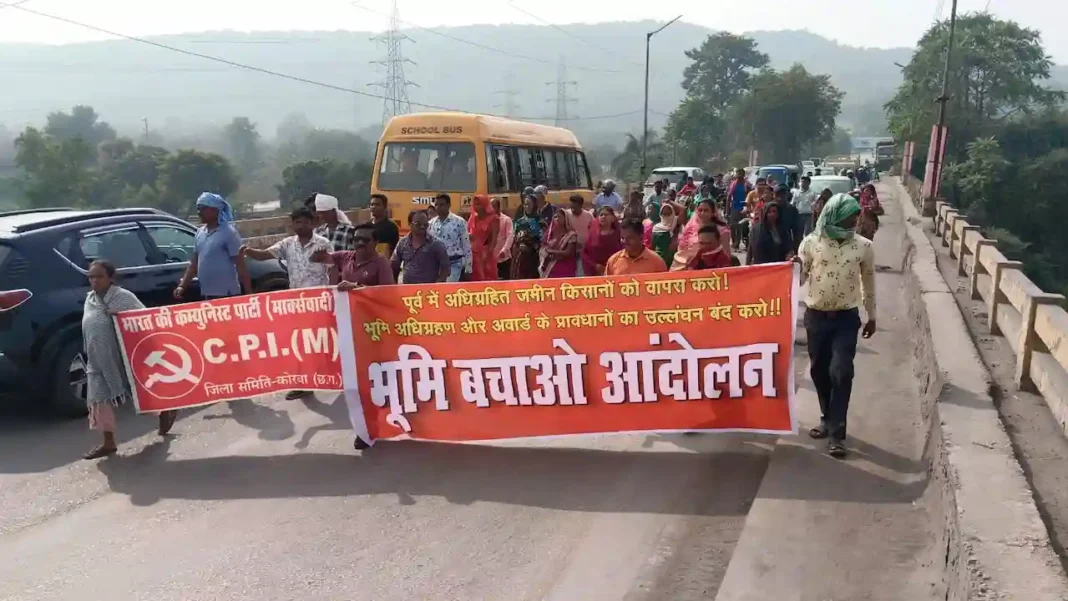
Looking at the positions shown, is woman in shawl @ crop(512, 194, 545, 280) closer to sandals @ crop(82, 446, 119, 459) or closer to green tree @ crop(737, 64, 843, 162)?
sandals @ crop(82, 446, 119, 459)

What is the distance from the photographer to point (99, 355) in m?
5.98

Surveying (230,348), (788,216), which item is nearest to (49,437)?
(230,348)

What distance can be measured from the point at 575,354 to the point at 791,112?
7643cm

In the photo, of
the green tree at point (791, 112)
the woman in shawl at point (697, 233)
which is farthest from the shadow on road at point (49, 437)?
the green tree at point (791, 112)

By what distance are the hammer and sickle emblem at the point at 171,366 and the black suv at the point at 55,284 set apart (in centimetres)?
104

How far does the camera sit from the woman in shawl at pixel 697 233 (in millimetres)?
6395

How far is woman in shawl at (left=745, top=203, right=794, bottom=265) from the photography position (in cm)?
829

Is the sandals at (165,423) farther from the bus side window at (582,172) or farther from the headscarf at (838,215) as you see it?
the bus side window at (582,172)

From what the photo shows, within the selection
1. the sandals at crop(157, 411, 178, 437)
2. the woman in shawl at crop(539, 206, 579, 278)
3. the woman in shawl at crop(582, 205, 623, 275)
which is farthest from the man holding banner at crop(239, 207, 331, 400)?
the woman in shawl at crop(582, 205, 623, 275)

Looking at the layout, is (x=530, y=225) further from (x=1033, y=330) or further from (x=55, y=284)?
(x=1033, y=330)

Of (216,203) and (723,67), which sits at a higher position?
(723,67)

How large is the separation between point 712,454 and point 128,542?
140 inches

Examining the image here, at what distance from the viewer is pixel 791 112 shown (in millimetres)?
76375

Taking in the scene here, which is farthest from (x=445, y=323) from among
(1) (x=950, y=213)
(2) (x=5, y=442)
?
(1) (x=950, y=213)
